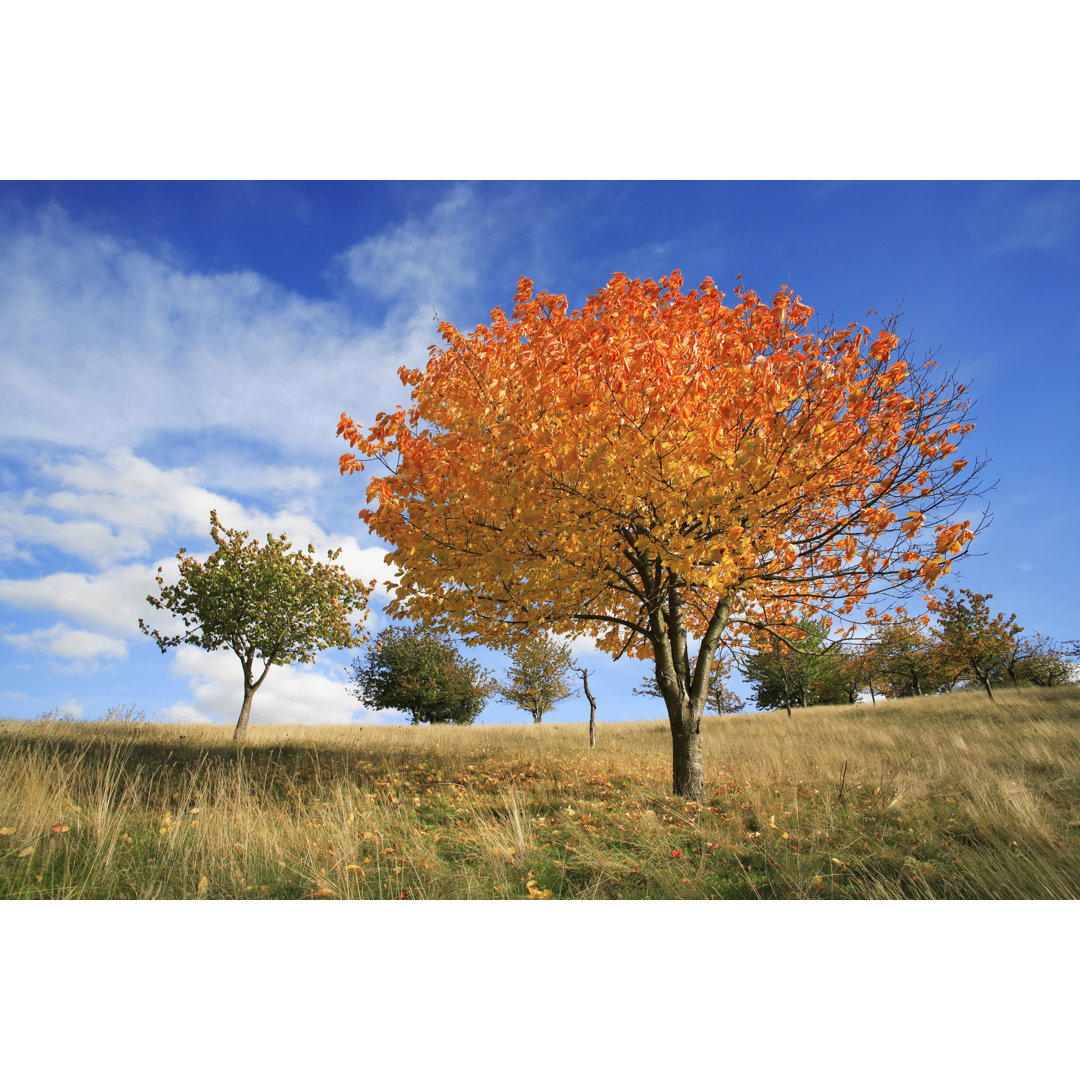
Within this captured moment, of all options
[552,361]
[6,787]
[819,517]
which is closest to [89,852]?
[6,787]

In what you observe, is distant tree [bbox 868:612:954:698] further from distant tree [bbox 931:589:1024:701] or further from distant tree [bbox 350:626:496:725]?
distant tree [bbox 350:626:496:725]

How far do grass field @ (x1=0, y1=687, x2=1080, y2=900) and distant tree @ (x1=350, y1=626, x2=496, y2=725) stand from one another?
21.7 m

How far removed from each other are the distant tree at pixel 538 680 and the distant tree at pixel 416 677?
213 centimetres

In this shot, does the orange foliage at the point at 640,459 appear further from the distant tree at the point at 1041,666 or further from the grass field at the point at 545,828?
the distant tree at the point at 1041,666

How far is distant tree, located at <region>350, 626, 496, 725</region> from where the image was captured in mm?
33594

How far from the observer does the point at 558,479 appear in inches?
265

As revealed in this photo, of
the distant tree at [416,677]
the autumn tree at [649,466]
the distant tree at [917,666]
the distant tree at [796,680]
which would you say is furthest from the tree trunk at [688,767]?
the distant tree at [416,677]

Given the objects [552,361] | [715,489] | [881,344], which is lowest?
[715,489]

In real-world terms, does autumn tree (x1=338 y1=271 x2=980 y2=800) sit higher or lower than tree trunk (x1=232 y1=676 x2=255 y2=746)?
higher

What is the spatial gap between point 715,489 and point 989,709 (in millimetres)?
18878

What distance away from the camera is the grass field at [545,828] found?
467cm

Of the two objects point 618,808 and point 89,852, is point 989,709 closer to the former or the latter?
point 618,808

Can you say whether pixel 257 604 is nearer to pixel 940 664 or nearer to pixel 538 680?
pixel 538 680

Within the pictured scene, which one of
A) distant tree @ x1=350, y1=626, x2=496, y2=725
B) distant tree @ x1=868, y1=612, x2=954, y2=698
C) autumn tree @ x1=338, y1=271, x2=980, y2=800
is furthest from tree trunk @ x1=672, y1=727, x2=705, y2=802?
distant tree @ x1=350, y1=626, x2=496, y2=725
